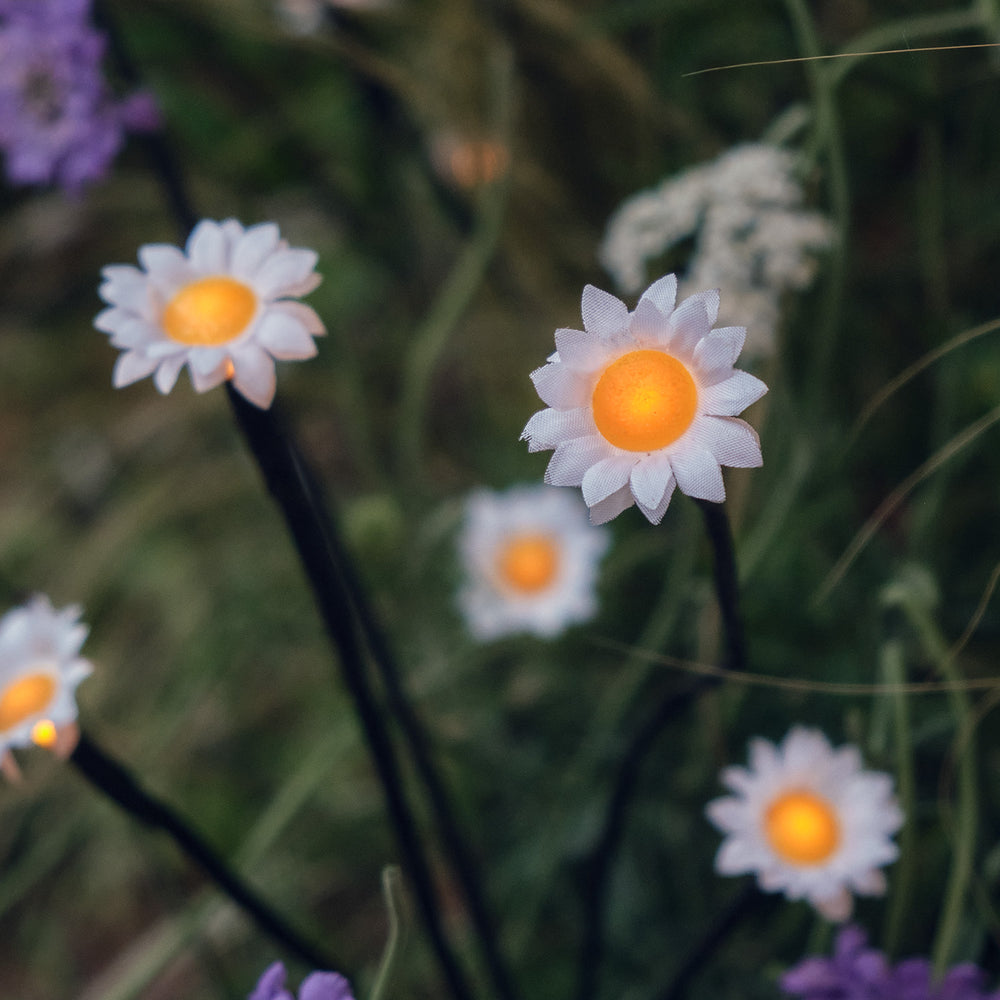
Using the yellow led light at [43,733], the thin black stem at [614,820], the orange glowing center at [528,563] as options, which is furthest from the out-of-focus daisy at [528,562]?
the yellow led light at [43,733]


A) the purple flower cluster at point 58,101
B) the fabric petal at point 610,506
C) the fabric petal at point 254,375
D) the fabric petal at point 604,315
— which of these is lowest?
the fabric petal at point 254,375

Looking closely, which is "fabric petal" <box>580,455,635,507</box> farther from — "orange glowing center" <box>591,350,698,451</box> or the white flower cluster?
the white flower cluster

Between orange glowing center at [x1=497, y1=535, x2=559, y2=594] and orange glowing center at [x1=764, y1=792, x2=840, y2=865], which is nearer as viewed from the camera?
orange glowing center at [x1=764, y1=792, x2=840, y2=865]

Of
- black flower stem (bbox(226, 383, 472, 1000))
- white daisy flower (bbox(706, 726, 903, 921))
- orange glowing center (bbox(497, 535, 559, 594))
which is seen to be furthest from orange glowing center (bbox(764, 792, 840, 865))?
orange glowing center (bbox(497, 535, 559, 594))

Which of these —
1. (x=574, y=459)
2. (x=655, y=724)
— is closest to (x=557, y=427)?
(x=574, y=459)

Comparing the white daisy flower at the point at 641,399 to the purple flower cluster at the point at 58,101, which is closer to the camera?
the white daisy flower at the point at 641,399

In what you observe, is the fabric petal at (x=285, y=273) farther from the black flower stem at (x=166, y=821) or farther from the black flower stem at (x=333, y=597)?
the black flower stem at (x=166, y=821)

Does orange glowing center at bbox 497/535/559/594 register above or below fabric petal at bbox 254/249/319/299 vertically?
above
